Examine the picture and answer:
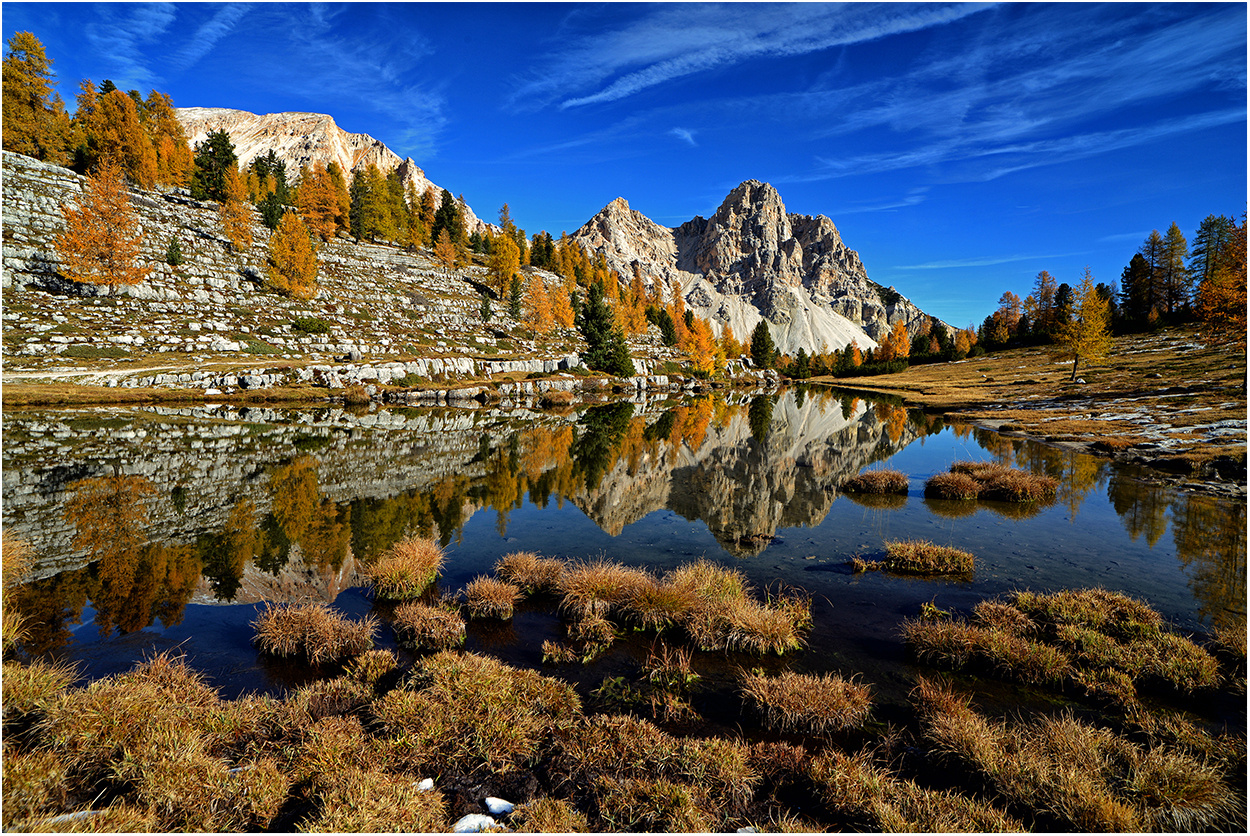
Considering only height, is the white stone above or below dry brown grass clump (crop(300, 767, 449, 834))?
below

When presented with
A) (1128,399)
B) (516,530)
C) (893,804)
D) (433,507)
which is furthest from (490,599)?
(1128,399)

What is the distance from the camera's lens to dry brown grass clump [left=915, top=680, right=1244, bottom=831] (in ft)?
17.5

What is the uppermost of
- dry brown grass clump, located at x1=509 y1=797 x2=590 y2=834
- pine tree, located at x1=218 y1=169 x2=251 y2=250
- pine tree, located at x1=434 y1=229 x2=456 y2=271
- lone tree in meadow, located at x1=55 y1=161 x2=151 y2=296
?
pine tree, located at x1=434 y1=229 x2=456 y2=271

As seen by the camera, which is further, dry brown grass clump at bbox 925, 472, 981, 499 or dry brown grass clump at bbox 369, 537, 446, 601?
dry brown grass clump at bbox 925, 472, 981, 499

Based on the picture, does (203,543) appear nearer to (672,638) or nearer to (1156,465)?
(672,638)

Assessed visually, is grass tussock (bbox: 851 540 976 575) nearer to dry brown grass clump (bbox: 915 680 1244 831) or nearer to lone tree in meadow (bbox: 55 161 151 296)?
dry brown grass clump (bbox: 915 680 1244 831)

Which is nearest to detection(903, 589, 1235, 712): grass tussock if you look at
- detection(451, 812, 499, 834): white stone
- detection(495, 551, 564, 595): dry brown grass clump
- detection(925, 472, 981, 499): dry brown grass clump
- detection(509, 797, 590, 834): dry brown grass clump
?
detection(509, 797, 590, 834): dry brown grass clump

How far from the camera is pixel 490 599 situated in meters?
11.2

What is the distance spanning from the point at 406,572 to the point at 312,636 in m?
3.13

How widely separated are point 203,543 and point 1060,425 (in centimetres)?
5777

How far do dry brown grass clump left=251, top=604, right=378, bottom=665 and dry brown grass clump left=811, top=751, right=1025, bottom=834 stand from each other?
8051 millimetres

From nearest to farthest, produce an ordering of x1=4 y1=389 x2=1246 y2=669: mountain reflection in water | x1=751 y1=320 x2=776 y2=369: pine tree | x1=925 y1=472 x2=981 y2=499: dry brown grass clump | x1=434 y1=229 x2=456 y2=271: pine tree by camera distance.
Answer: x1=4 y1=389 x2=1246 y2=669: mountain reflection in water
x1=925 y1=472 x2=981 y2=499: dry brown grass clump
x1=434 y1=229 x2=456 y2=271: pine tree
x1=751 y1=320 x2=776 y2=369: pine tree

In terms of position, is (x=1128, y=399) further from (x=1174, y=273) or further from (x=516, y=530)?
(x=1174, y=273)

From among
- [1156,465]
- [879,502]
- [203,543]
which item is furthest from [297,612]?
[1156,465]
